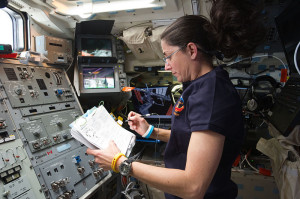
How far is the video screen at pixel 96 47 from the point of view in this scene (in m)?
2.62

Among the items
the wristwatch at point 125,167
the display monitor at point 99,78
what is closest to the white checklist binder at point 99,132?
the wristwatch at point 125,167

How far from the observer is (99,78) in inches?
105

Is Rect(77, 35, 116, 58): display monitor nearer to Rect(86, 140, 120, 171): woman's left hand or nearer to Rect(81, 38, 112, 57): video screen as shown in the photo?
Rect(81, 38, 112, 57): video screen

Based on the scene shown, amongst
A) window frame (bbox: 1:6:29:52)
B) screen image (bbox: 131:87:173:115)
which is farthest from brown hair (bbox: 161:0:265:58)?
window frame (bbox: 1:6:29:52)

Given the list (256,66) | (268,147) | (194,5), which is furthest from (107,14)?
(268,147)

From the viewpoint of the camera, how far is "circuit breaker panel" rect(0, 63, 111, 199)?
1467mm

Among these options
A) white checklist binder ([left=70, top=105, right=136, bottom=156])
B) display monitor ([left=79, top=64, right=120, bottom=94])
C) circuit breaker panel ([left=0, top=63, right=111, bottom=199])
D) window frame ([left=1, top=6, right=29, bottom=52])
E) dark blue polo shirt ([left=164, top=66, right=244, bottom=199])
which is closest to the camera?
dark blue polo shirt ([left=164, top=66, right=244, bottom=199])

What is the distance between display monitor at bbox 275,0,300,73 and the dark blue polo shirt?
1.22 meters

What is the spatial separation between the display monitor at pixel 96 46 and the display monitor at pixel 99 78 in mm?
168

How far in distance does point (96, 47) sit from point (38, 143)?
1536 mm

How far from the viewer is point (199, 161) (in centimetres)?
81

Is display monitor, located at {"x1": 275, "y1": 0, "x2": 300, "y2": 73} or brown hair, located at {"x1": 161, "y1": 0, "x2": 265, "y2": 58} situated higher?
display monitor, located at {"x1": 275, "y1": 0, "x2": 300, "y2": 73}

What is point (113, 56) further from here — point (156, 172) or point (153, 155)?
point (156, 172)

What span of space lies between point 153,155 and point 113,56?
157 centimetres
